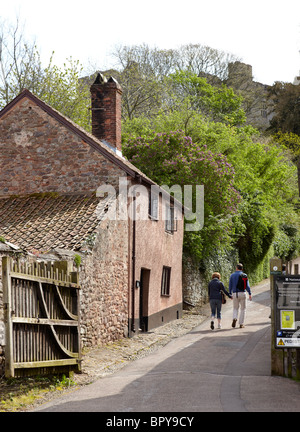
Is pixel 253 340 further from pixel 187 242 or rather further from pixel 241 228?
pixel 241 228

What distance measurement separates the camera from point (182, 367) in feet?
43.0

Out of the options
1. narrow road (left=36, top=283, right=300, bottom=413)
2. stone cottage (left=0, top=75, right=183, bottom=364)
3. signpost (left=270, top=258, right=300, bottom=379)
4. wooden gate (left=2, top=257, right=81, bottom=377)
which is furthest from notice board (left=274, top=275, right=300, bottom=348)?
stone cottage (left=0, top=75, right=183, bottom=364)

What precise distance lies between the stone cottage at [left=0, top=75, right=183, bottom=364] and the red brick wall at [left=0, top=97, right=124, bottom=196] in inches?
1.3

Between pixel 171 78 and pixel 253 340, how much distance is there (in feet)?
111

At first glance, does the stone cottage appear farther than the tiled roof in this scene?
Result: Yes

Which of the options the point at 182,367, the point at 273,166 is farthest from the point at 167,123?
the point at 182,367

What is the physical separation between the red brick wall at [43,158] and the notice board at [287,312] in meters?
9.54

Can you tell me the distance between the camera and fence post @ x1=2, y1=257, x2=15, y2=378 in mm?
9820

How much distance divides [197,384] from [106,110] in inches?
570

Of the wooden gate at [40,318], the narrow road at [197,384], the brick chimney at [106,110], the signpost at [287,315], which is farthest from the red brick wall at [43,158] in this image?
the signpost at [287,315]

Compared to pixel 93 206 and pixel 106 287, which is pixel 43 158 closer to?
pixel 93 206

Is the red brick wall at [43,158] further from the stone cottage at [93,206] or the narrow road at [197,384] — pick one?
the narrow road at [197,384]

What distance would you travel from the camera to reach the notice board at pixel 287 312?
36.8 feet

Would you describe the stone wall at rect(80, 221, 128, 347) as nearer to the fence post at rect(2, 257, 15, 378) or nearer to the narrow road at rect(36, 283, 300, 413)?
the narrow road at rect(36, 283, 300, 413)
